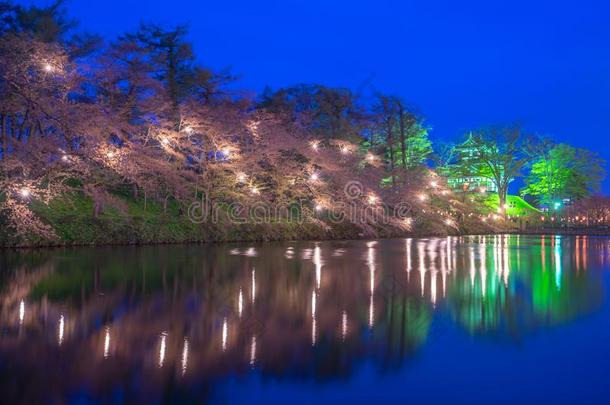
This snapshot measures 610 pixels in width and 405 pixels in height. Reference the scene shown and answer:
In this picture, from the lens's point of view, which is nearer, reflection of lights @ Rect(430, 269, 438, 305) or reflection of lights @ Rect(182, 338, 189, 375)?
reflection of lights @ Rect(182, 338, 189, 375)

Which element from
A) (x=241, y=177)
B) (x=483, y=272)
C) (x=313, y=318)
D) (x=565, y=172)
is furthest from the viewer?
(x=565, y=172)

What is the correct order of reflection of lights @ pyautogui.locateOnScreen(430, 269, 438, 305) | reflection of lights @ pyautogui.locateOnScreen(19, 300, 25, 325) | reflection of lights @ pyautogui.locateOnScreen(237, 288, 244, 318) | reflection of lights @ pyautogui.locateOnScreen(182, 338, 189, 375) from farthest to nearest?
reflection of lights @ pyautogui.locateOnScreen(430, 269, 438, 305), reflection of lights @ pyautogui.locateOnScreen(237, 288, 244, 318), reflection of lights @ pyautogui.locateOnScreen(19, 300, 25, 325), reflection of lights @ pyautogui.locateOnScreen(182, 338, 189, 375)

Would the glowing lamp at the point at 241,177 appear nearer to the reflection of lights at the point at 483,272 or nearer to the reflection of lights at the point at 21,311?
the reflection of lights at the point at 483,272

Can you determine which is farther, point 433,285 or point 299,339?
point 433,285

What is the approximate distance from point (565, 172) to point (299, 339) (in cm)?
5555

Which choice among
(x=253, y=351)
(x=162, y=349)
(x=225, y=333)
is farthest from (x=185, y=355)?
(x=225, y=333)

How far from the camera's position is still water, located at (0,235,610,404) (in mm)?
4168

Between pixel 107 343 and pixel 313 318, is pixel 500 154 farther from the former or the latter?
pixel 107 343

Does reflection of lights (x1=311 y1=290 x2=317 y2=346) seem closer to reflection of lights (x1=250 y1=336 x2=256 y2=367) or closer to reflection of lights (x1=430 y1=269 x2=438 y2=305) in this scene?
reflection of lights (x1=250 y1=336 x2=256 y2=367)

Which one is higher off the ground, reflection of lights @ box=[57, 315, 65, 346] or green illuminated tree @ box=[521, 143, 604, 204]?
green illuminated tree @ box=[521, 143, 604, 204]

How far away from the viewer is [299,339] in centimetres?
566

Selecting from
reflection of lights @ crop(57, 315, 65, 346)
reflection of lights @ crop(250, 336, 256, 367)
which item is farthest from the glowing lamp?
reflection of lights @ crop(250, 336, 256, 367)

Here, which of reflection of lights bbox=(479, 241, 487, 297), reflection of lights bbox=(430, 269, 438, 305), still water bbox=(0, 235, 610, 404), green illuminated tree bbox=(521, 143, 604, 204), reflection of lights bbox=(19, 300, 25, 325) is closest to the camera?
still water bbox=(0, 235, 610, 404)

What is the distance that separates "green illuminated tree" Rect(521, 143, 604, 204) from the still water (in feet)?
155
